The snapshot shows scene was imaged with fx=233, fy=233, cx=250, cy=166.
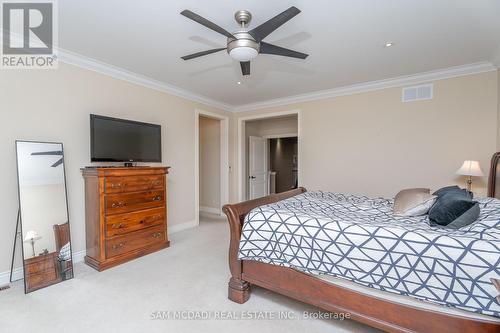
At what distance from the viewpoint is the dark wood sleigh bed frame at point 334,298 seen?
4.47 ft

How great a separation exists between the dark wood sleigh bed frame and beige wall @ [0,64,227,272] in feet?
7.19

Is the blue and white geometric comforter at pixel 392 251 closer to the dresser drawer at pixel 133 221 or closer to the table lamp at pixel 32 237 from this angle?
the dresser drawer at pixel 133 221

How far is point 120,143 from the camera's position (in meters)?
3.15

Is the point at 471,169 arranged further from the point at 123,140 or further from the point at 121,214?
the point at 123,140

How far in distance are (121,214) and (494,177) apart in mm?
4578

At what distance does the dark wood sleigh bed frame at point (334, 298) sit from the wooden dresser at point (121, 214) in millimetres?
1549

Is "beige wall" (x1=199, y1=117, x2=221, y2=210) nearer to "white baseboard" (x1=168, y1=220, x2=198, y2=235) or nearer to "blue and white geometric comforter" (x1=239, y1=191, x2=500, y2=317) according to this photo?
"white baseboard" (x1=168, y1=220, x2=198, y2=235)

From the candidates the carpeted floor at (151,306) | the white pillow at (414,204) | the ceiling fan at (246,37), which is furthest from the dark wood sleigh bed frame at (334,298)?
the ceiling fan at (246,37)

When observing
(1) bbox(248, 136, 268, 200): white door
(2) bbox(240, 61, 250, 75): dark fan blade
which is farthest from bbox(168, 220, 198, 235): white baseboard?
(2) bbox(240, 61, 250, 75): dark fan blade

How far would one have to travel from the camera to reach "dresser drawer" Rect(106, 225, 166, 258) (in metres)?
2.78

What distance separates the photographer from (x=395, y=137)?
3.72 metres

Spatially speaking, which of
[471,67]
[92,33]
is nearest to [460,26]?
[471,67]

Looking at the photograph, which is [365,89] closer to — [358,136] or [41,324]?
[358,136]

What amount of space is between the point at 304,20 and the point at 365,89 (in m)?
2.28
